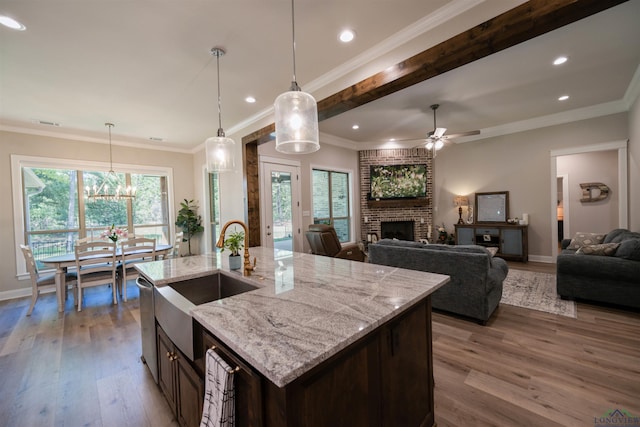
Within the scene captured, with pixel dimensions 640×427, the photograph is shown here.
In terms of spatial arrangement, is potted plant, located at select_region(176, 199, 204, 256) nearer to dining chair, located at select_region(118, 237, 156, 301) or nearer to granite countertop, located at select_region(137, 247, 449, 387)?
dining chair, located at select_region(118, 237, 156, 301)

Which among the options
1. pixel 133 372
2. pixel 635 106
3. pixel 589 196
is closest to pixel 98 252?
pixel 133 372

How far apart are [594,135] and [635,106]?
36.2 inches

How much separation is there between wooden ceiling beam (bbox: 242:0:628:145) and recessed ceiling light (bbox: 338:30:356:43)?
42 centimetres

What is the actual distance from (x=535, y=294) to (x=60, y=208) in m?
8.15

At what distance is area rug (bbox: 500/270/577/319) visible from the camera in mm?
3161

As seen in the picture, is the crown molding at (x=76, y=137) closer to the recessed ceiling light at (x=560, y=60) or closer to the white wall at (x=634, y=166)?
the recessed ceiling light at (x=560, y=60)

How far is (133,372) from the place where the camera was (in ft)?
7.26

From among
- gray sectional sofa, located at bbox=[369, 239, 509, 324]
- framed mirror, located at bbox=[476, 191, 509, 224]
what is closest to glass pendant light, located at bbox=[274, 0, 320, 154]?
gray sectional sofa, located at bbox=[369, 239, 509, 324]

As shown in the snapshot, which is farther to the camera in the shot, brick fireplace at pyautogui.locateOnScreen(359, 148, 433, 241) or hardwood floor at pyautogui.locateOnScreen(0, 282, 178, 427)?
brick fireplace at pyautogui.locateOnScreen(359, 148, 433, 241)


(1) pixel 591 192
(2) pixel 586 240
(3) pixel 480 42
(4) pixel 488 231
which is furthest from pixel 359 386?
(1) pixel 591 192

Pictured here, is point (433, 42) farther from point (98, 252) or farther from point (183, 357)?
point (98, 252)

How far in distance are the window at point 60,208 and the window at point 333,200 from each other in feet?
13.2

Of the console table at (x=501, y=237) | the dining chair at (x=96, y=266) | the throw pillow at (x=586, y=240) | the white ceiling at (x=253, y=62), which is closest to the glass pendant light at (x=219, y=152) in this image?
the white ceiling at (x=253, y=62)

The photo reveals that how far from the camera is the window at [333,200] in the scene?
6127 millimetres
